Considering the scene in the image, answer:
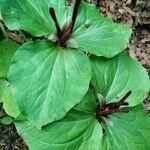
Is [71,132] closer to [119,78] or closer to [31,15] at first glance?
[119,78]

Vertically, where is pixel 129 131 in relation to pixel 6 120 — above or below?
above

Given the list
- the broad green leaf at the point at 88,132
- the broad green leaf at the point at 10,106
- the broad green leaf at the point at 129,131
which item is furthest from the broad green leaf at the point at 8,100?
the broad green leaf at the point at 129,131

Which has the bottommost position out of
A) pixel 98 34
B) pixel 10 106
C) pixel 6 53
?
pixel 10 106

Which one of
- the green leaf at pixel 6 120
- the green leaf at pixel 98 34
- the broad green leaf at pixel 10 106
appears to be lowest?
the green leaf at pixel 6 120

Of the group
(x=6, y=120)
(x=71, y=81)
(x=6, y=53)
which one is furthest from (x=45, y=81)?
(x=6, y=120)

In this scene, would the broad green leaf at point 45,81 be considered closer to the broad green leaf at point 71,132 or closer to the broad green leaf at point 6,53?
the broad green leaf at point 71,132
